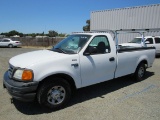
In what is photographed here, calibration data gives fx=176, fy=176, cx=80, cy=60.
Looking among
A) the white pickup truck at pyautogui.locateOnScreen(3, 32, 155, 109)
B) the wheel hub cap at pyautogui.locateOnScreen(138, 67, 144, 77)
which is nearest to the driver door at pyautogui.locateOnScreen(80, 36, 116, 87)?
the white pickup truck at pyautogui.locateOnScreen(3, 32, 155, 109)

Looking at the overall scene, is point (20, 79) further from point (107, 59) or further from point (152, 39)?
point (152, 39)

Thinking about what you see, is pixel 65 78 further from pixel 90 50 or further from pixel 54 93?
pixel 90 50

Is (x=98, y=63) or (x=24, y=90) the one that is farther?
(x=98, y=63)

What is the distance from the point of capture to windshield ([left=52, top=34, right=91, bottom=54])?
4.61 meters

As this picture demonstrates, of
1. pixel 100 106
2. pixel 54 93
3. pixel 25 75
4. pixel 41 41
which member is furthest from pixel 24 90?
pixel 41 41

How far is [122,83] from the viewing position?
6.45 meters

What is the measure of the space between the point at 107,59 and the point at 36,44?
27.1m

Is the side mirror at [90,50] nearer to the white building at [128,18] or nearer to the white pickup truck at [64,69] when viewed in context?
the white pickup truck at [64,69]

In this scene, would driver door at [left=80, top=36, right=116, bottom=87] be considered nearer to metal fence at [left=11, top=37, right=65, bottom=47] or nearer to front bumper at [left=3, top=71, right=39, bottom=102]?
front bumper at [left=3, top=71, right=39, bottom=102]

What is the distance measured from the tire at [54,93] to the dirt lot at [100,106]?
7.2 inches

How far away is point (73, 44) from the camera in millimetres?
4988

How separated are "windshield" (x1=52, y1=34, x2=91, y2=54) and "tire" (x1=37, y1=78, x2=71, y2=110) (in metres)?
0.88

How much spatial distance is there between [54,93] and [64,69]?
61 cm

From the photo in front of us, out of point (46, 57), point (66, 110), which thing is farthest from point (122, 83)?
point (46, 57)
